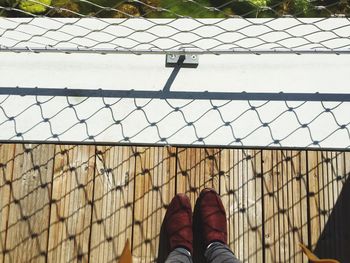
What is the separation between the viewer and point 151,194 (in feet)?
6.05

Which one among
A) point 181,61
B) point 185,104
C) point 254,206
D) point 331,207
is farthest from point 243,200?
point 181,61

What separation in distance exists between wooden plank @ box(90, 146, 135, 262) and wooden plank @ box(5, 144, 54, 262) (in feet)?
0.55

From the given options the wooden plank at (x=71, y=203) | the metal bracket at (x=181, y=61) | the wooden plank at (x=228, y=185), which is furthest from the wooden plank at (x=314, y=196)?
the wooden plank at (x=71, y=203)

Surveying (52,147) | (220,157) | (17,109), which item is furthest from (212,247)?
(17,109)

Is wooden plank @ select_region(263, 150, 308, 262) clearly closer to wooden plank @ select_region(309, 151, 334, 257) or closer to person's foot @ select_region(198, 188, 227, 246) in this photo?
wooden plank @ select_region(309, 151, 334, 257)

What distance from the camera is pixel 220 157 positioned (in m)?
1.86

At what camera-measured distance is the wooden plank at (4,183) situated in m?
1.82

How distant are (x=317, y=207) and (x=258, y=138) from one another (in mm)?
301

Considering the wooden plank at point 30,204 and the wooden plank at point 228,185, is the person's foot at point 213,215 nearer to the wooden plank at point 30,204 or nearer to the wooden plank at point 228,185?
the wooden plank at point 228,185

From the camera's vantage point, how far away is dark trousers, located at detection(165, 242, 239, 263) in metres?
1.69

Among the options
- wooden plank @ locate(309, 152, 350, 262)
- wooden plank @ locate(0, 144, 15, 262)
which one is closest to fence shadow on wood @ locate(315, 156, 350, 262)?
wooden plank @ locate(309, 152, 350, 262)

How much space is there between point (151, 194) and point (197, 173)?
0.17 m

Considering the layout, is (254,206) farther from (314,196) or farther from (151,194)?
(151,194)

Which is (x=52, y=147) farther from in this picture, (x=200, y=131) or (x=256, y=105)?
(x=256, y=105)
